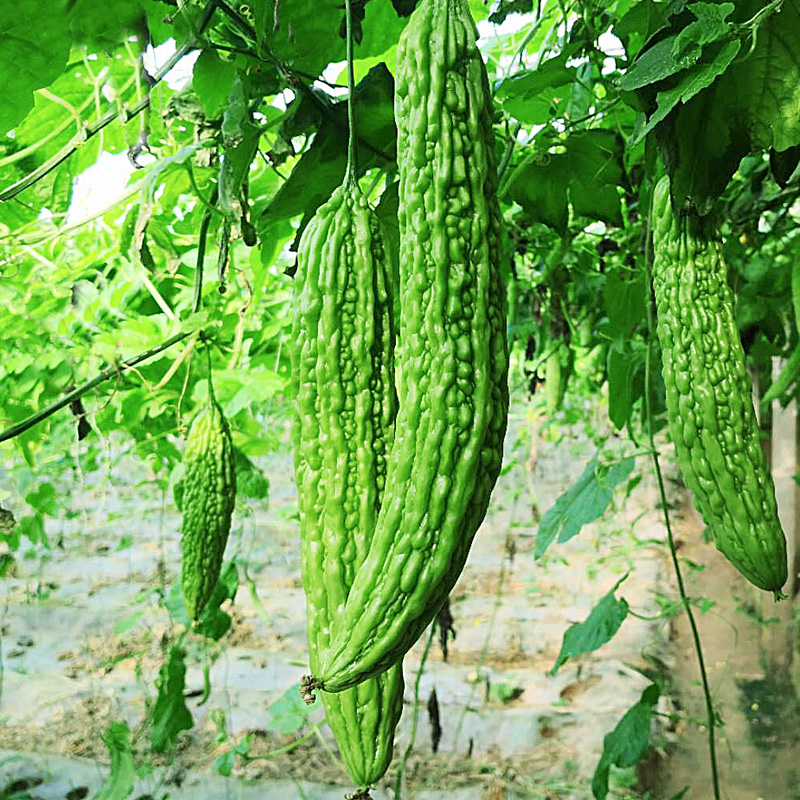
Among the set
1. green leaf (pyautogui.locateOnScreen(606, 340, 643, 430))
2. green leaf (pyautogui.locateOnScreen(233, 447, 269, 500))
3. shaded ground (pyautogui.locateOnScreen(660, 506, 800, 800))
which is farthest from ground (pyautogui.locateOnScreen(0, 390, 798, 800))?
green leaf (pyautogui.locateOnScreen(606, 340, 643, 430))

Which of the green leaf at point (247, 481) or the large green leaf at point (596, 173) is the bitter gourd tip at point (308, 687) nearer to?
the large green leaf at point (596, 173)

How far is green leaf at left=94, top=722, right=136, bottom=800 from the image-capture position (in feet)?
5.23

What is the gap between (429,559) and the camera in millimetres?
510

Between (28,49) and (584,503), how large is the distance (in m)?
1.04

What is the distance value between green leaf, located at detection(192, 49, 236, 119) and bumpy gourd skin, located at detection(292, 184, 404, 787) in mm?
386

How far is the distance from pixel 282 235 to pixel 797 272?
27.0 inches

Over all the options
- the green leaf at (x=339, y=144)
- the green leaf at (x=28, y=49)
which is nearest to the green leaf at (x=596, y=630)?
the green leaf at (x=339, y=144)

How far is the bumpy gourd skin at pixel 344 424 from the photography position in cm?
59

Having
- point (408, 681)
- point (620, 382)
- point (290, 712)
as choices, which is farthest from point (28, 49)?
point (408, 681)

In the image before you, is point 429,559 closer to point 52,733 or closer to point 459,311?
point 459,311

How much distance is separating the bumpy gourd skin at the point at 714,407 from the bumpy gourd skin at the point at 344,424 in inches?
12.8

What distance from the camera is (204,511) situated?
1.18m

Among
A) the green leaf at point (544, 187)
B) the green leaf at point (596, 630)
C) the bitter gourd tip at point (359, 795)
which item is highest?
the green leaf at point (544, 187)

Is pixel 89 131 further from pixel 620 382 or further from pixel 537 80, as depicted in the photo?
pixel 620 382
